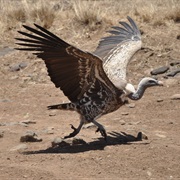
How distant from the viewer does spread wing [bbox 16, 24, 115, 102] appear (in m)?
6.67

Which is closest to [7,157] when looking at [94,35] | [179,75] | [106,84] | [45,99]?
[106,84]

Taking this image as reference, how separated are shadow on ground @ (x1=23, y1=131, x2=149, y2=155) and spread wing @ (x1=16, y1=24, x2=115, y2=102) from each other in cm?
65

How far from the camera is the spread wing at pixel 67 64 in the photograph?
6.67m

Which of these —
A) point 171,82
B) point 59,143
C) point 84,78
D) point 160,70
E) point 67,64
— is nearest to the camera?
point 67,64

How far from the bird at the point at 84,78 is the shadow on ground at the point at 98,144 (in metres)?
0.16

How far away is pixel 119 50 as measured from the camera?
9055 millimetres

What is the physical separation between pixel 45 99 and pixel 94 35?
3702 millimetres

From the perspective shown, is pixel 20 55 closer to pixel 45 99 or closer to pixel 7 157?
pixel 45 99

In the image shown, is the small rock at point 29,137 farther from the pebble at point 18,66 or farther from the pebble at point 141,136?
the pebble at point 18,66

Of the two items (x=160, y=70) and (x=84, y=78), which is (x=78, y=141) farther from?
(x=160, y=70)

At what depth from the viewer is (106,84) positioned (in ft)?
24.2

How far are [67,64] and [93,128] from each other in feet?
6.76

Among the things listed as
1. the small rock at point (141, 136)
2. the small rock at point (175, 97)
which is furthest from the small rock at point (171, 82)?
the small rock at point (141, 136)

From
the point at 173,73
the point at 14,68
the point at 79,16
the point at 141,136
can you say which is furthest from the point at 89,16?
the point at 141,136
